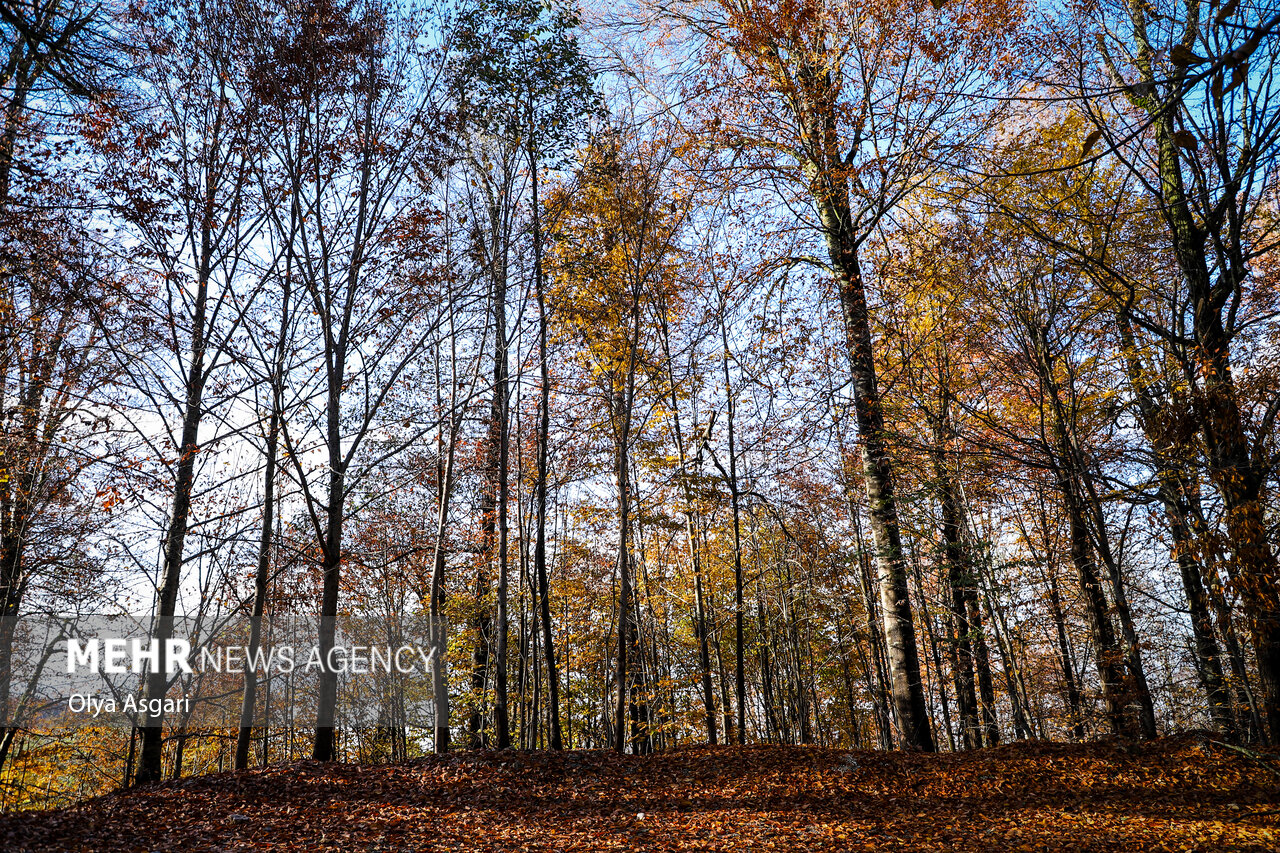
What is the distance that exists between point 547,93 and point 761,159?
359cm

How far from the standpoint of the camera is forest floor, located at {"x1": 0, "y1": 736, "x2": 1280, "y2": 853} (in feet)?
15.8

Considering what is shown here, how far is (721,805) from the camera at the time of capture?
6.02 meters

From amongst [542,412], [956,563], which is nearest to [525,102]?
[542,412]

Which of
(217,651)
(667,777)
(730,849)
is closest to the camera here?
(730,849)

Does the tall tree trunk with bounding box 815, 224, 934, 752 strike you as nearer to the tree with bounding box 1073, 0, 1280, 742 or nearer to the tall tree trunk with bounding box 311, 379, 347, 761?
the tree with bounding box 1073, 0, 1280, 742

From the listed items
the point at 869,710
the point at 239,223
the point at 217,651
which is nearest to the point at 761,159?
the point at 239,223

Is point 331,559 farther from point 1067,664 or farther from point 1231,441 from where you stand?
point 1067,664

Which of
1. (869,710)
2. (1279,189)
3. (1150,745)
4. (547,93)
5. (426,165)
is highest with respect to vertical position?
(547,93)

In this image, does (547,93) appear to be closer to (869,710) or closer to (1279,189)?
(1279,189)

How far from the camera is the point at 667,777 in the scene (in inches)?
276

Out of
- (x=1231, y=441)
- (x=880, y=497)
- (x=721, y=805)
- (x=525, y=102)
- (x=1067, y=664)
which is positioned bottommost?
(x=721, y=805)

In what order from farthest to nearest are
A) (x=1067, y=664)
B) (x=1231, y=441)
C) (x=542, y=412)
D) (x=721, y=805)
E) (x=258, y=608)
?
(x=1067, y=664), (x=542, y=412), (x=258, y=608), (x=721, y=805), (x=1231, y=441)

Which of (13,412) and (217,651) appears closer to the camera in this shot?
(13,412)

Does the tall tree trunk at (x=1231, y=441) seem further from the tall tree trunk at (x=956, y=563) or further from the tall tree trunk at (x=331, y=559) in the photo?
the tall tree trunk at (x=331, y=559)
